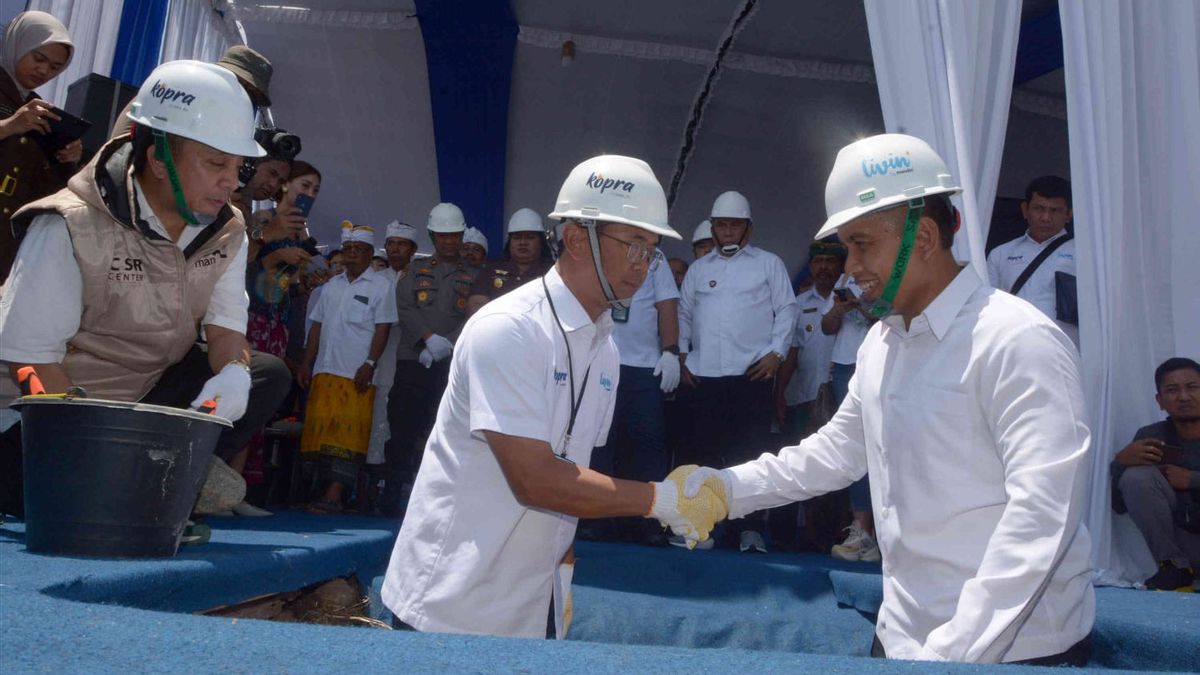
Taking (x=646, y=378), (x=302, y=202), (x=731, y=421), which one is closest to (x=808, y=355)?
(x=731, y=421)

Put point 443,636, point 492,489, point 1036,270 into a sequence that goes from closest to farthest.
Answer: point 443,636, point 492,489, point 1036,270

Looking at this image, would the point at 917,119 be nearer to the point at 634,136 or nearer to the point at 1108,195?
the point at 1108,195

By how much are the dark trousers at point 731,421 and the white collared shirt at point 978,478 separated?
11.4 feet

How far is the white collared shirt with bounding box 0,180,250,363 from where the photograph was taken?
2.82m

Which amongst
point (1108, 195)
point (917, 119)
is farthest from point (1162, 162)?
point (917, 119)

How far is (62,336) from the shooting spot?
2900mm

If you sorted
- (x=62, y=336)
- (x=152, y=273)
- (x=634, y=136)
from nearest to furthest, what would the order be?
(x=62, y=336) < (x=152, y=273) < (x=634, y=136)

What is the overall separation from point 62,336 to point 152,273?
0.31m

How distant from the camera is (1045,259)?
505 centimetres

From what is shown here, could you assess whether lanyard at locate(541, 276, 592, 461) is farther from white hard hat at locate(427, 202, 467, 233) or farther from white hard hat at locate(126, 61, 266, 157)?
white hard hat at locate(427, 202, 467, 233)

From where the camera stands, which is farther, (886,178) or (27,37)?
(27,37)

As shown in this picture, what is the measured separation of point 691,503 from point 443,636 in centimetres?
96

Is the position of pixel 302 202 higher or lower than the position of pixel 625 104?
lower

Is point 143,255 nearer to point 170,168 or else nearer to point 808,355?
point 170,168
